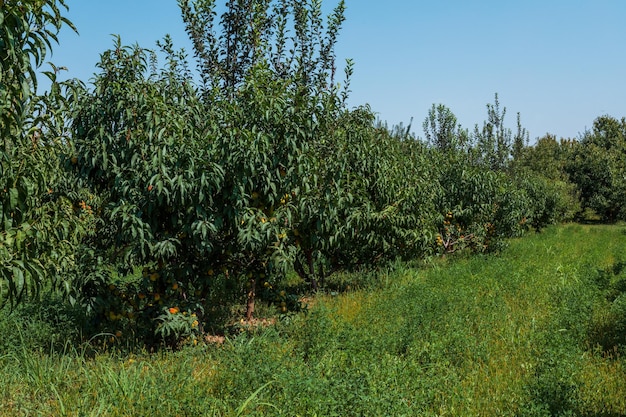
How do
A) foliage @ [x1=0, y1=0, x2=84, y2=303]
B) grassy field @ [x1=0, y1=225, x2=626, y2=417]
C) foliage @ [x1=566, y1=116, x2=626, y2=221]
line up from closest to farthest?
foliage @ [x1=0, y1=0, x2=84, y2=303]
grassy field @ [x1=0, y1=225, x2=626, y2=417]
foliage @ [x1=566, y1=116, x2=626, y2=221]

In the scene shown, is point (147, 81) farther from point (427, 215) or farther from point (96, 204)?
point (427, 215)

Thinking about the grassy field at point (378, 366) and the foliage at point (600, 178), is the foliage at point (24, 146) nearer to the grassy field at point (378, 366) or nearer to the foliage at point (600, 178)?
A: the grassy field at point (378, 366)

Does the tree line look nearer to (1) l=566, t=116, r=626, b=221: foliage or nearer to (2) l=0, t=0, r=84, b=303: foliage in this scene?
(2) l=0, t=0, r=84, b=303: foliage

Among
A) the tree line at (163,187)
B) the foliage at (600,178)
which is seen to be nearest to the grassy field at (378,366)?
the tree line at (163,187)

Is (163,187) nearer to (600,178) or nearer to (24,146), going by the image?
(24,146)

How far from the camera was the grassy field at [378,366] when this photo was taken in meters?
3.90

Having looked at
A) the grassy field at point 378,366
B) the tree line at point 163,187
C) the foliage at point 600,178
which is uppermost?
the foliage at point 600,178

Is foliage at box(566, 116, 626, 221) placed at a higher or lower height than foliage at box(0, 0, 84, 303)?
higher

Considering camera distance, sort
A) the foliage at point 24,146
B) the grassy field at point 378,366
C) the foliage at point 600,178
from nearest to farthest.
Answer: the foliage at point 24,146 → the grassy field at point 378,366 → the foliage at point 600,178

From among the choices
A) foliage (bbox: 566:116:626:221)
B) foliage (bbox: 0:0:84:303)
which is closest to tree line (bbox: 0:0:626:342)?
foliage (bbox: 0:0:84:303)

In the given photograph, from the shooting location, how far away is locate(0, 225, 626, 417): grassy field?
390 centimetres

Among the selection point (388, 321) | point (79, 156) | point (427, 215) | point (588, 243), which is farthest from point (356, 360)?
point (588, 243)

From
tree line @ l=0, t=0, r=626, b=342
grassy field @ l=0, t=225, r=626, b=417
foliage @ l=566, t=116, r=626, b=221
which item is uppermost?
foliage @ l=566, t=116, r=626, b=221

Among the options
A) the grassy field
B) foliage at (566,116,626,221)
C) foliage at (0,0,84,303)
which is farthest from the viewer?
foliage at (566,116,626,221)
